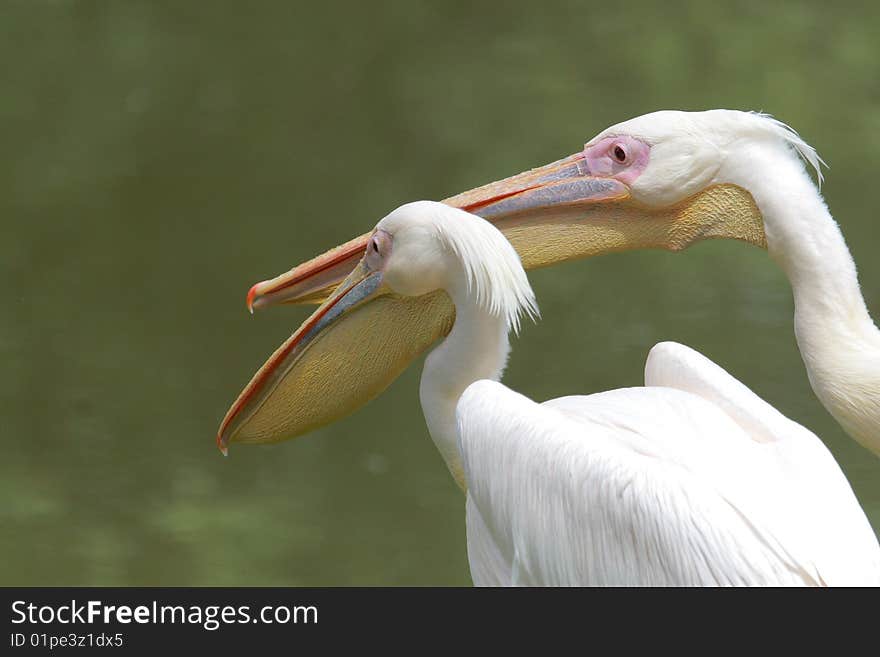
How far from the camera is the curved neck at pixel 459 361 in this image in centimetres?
429

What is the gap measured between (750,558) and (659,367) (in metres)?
0.98

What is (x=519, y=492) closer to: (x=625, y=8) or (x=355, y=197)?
(x=355, y=197)

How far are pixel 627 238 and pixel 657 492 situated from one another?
1412mm

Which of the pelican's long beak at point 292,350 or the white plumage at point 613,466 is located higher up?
the pelican's long beak at point 292,350

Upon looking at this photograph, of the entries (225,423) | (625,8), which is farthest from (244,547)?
(625,8)

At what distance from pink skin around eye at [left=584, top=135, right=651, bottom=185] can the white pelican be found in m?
0.61

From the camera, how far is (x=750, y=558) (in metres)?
3.43

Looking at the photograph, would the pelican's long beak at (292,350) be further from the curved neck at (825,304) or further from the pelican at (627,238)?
the curved neck at (825,304)

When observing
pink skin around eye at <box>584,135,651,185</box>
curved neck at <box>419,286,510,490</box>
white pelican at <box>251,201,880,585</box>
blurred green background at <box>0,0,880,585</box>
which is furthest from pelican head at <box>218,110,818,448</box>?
blurred green background at <box>0,0,880,585</box>

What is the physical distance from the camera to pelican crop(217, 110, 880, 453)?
440 cm

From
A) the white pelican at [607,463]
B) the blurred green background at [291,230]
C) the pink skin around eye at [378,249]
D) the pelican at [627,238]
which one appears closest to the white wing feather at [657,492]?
the white pelican at [607,463]

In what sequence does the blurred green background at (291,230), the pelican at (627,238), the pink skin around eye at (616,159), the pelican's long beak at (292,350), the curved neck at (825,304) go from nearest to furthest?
1. the curved neck at (825,304)
2. the pelican at (627,238)
3. the pelican's long beak at (292,350)
4. the pink skin around eye at (616,159)
5. the blurred green background at (291,230)

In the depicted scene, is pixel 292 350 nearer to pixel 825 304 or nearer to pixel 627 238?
pixel 627 238

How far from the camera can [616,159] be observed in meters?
4.77
